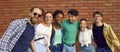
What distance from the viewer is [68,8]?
7852 millimetres

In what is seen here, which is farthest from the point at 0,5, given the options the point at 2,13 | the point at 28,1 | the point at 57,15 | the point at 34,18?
the point at 34,18

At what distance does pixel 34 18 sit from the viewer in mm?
4477

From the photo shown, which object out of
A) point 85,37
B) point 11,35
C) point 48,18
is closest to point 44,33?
point 48,18

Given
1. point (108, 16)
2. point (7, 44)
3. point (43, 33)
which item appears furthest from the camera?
point (108, 16)

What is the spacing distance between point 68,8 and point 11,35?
3813mm

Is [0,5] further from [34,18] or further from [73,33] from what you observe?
[34,18]

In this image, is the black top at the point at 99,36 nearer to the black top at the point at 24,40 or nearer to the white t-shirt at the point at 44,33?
the white t-shirt at the point at 44,33

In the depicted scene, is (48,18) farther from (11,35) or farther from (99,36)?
(11,35)

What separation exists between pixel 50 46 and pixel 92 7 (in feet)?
6.33

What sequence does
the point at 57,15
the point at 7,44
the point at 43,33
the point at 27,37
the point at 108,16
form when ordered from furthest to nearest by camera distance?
1. the point at 108,16
2. the point at 57,15
3. the point at 43,33
4. the point at 27,37
5. the point at 7,44

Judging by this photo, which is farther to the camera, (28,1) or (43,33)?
(28,1)

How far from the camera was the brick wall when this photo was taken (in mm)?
7727

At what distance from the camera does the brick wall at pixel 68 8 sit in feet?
25.3

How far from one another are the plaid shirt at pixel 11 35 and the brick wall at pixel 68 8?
3585mm
